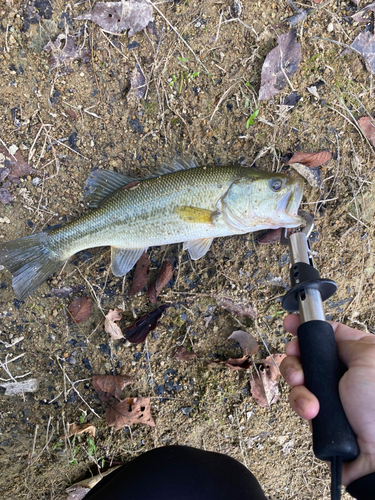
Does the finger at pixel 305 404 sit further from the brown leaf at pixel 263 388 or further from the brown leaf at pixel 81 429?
the brown leaf at pixel 81 429

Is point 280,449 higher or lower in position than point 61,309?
lower

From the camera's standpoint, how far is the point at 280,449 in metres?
3.61

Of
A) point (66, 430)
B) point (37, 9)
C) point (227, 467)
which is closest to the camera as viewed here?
point (227, 467)

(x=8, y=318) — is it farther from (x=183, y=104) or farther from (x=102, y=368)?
(x=183, y=104)

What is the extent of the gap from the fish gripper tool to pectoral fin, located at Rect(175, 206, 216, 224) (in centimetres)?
85

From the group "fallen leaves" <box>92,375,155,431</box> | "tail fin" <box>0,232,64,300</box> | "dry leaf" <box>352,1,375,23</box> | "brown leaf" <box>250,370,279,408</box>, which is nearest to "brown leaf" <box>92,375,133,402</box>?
"fallen leaves" <box>92,375,155,431</box>

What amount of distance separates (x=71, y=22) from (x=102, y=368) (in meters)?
3.52

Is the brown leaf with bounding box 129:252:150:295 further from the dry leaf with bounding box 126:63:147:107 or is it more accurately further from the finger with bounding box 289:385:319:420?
the finger with bounding box 289:385:319:420

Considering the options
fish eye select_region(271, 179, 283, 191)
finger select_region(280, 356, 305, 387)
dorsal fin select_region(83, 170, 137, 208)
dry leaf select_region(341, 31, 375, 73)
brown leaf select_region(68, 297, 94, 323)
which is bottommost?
finger select_region(280, 356, 305, 387)

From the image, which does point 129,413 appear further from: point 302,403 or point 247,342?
point 302,403

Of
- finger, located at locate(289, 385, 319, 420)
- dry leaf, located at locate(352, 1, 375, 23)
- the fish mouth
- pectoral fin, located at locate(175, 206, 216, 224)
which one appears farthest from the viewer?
dry leaf, located at locate(352, 1, 375, 23)

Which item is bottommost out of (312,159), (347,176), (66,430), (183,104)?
(66,430)

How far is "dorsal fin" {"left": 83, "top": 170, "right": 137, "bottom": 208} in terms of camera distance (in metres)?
3.27

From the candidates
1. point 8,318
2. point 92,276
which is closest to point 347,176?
point 92,276
